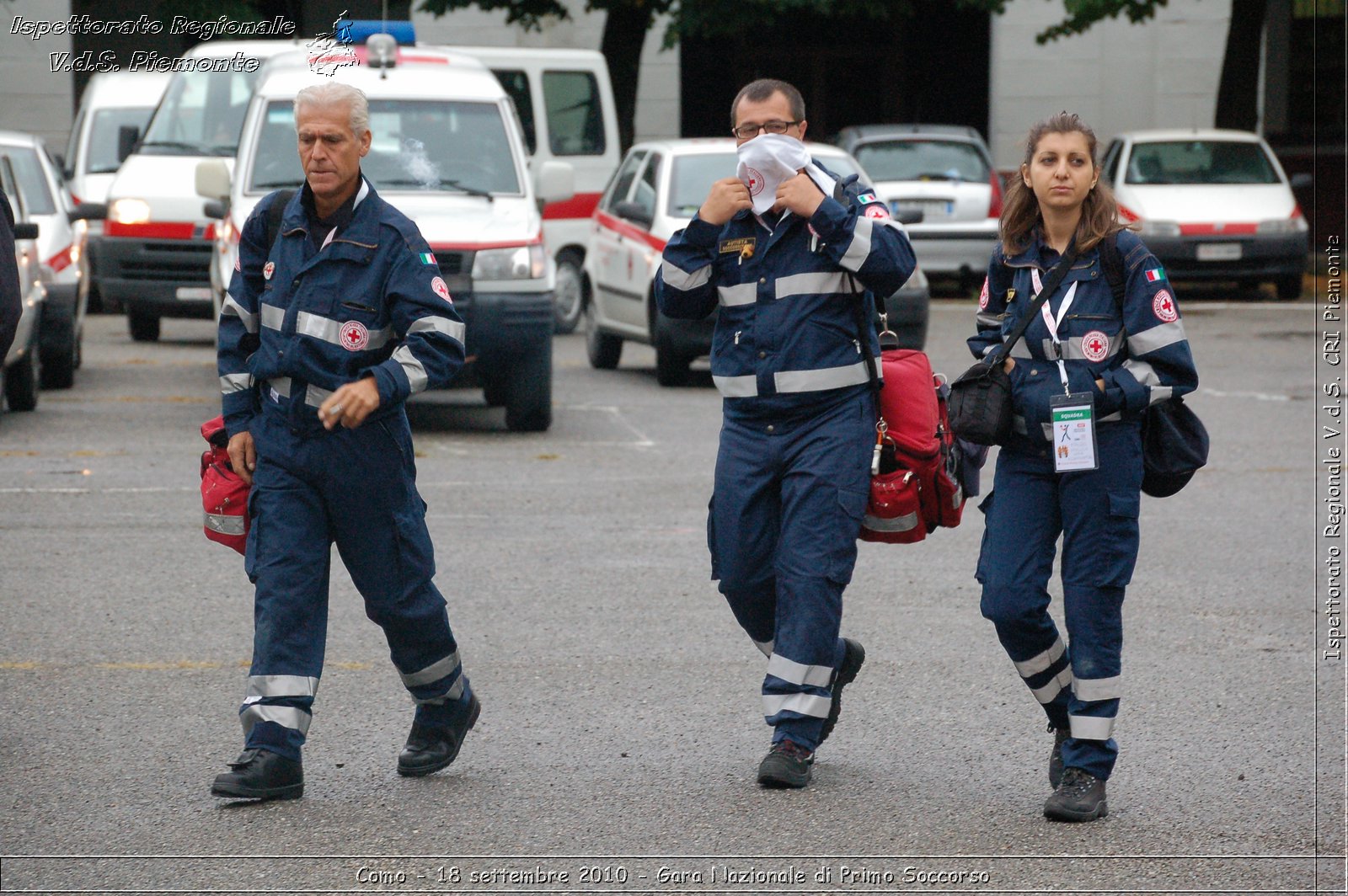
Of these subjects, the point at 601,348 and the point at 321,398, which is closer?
the point at 321,398

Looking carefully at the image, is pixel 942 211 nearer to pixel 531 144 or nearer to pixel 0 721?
pixel 531 144

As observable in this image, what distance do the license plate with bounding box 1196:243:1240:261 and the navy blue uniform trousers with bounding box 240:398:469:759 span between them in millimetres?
16840

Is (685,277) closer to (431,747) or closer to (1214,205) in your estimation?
(431,747)

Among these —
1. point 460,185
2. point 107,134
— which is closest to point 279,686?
point 460,185

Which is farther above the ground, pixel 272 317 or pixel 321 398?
pixel 272 317

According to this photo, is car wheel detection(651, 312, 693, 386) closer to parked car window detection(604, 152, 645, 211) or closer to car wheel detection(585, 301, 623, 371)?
car wheel detection(585, 301, 623, 371)

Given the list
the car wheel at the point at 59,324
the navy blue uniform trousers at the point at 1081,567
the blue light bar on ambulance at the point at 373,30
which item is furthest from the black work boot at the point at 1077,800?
the car wheel at the point at 59,324

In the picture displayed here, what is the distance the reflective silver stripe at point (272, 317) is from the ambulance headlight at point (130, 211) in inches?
459

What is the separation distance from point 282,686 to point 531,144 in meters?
14.8

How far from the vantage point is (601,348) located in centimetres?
1591

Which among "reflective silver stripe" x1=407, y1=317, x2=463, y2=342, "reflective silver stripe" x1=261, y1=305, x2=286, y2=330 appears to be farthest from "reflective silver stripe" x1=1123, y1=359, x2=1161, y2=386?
"reflective silver stripe" x1=261, y1=305, x2=286, y2=330

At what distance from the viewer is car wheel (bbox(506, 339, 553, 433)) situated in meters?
11.7

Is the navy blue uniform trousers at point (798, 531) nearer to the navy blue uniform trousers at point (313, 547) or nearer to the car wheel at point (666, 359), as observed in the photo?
the navy blue uniform trousers at point (313, 547)

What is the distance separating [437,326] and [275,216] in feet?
1.79
